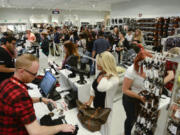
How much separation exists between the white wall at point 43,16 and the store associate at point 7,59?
12520 millimetres

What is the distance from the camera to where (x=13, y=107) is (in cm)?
110

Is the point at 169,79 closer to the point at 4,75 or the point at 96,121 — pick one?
the point at 96,121

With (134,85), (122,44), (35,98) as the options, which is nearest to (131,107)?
(134,85)

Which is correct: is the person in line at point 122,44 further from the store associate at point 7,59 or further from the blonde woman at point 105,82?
the store associate at point 7,59

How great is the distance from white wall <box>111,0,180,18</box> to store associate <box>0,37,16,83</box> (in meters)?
8.88

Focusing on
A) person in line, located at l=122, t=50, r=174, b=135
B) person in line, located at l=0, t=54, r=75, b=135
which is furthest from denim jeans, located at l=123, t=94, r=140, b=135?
person in line, located at l=0, t=54, r=75, b=135

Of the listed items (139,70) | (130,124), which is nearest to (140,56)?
(139,70)

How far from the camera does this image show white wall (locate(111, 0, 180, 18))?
8.66 meters

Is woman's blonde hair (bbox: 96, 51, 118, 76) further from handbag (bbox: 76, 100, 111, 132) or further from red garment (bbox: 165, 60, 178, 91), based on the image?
red garment (bbox: 165, 60, 178, 91)

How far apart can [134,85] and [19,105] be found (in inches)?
57.1

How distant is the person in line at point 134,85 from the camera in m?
1.84

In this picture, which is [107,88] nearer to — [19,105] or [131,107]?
[131,107]

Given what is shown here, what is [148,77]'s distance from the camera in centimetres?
177

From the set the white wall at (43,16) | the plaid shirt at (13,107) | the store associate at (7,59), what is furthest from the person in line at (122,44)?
the white wall at (43,16)
